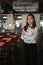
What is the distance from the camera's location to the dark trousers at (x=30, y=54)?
205 inches

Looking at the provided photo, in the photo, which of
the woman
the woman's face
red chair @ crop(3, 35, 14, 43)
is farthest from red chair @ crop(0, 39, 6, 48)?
the woman's face

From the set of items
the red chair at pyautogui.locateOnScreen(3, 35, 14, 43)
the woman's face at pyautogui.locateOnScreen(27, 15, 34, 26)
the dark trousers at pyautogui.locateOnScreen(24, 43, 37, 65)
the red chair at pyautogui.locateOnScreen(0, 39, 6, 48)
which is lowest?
the dark trousers at pyautogui.locateOnScreen(24, 43, 37, 65)

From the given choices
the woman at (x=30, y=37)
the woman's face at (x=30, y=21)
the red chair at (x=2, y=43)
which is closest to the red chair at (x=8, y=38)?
the red chair at (x=2, y=43)

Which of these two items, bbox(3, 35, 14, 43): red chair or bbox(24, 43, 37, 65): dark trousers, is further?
bbox(3, 35, 14, 43): red chair

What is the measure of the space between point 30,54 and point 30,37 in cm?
33

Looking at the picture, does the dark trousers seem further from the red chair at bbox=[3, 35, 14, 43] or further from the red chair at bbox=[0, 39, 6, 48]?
the red chair at bbox=[0, 39, 6, 48]

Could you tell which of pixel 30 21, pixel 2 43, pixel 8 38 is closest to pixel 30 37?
pixel 30 21

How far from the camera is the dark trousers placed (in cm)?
520

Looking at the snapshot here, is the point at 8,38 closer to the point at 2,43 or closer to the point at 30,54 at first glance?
the point at 2,43

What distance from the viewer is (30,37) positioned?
5324 mm

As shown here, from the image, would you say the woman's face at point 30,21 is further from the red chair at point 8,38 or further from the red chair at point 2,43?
the red chair at point 2,43

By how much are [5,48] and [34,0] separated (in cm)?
110

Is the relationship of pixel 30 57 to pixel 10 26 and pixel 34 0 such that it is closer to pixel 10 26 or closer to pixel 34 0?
pixel 10 26

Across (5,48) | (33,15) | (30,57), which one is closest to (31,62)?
(30,57)
